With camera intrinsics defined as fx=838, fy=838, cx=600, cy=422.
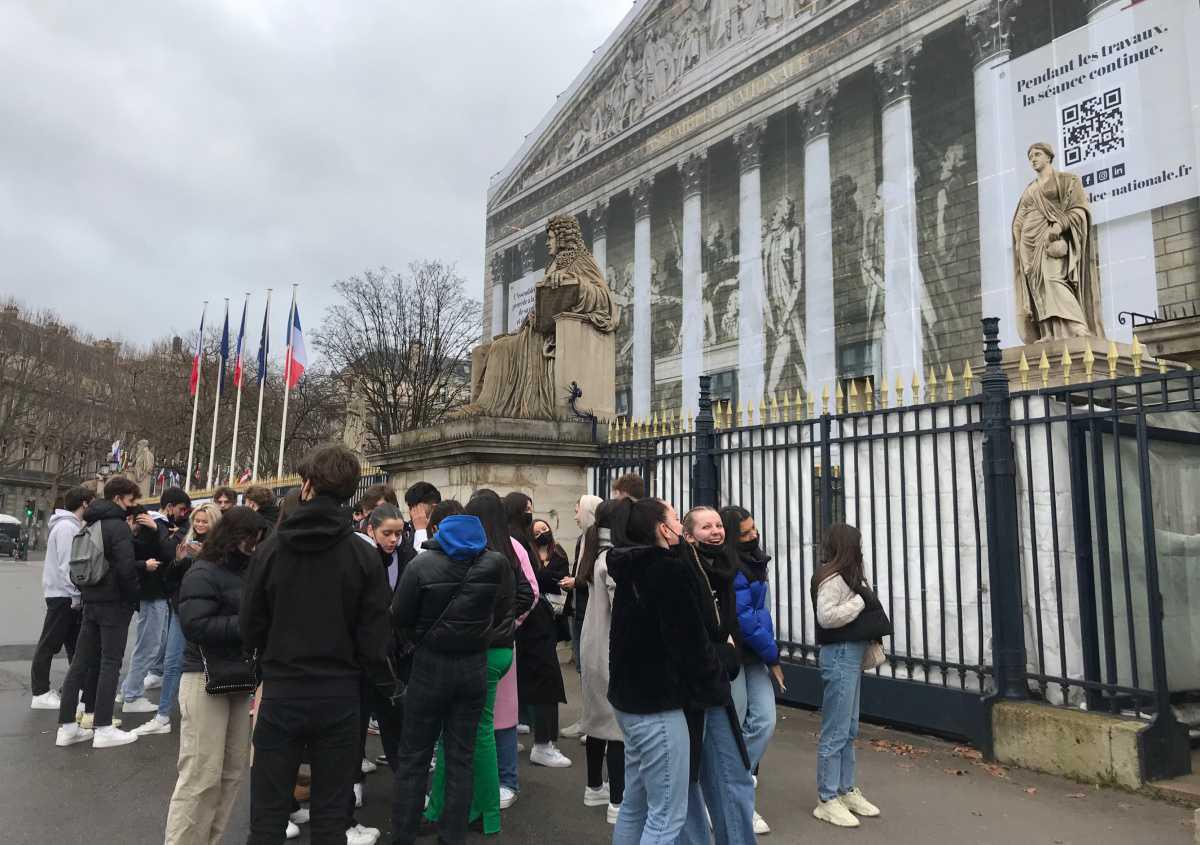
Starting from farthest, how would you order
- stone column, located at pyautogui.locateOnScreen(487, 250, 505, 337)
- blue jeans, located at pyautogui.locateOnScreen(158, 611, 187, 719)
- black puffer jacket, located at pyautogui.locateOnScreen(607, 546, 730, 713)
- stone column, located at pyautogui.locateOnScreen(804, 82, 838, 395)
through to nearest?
stone column, located at pyautogui.locateOnScreen(487, 250, 505, 337), stone column, located at pyautogui.locateOnScreen(804, 82, 838, 395), blue jeans, located at pyautogui.locateOnScreen(158, 611, 187, 719), black puffer jacket, located at pyautogui.locateOnScreen(607, 546, 730, 713)

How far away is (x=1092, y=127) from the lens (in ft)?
50.7

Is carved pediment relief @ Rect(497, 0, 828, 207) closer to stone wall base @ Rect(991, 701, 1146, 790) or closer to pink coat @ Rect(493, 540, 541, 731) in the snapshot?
stone wall base @ Rect(991, 701, 1146, 790)

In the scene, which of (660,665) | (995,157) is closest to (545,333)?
(660,665)

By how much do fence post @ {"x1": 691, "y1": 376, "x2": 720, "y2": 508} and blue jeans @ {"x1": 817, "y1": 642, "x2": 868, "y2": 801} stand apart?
344cm

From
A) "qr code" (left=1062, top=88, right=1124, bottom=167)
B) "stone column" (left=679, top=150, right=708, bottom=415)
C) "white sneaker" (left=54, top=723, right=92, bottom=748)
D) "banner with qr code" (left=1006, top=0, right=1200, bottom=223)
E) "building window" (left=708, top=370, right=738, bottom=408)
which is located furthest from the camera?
"stone column" (left=679, top=150, right=708, bottom=415)

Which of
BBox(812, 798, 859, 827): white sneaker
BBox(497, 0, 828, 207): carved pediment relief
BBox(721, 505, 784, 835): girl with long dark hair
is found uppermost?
BBox(497, 0, 828, 207): carved pediment relief

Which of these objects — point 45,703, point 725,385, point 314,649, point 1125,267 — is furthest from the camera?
point 725,385

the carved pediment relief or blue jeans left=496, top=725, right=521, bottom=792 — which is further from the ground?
the carved pediment relief

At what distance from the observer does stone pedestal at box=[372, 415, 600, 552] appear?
9297 millimetres

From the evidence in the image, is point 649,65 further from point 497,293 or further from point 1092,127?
point 1092,127

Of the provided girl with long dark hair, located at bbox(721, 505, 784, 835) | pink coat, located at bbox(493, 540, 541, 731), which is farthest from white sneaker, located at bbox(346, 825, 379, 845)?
girl with long dark hair, located at bbox(721, 505, 784, 835)

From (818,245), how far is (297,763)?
1918 cm

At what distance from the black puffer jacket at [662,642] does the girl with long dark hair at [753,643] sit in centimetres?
80

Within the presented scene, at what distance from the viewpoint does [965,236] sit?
1728cm
